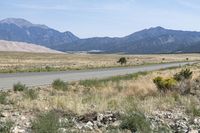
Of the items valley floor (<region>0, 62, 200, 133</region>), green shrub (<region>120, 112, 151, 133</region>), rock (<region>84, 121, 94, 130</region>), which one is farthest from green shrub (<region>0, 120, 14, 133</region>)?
green shrub (<region>120, 112, 151, 133</region>)

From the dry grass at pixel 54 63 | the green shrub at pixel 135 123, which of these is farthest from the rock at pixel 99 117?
the dry grass at pixel 54 63

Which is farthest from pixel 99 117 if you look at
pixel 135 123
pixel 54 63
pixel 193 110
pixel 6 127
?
pixel 54 63

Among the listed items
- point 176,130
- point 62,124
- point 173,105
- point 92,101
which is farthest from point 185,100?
point 62,124

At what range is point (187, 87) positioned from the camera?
21.4 m

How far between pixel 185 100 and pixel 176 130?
5.55m

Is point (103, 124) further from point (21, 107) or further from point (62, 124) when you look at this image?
point (21, 107)

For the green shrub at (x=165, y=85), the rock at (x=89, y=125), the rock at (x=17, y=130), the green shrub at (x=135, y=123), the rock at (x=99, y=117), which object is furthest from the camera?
the green shrub at (x=165, y=85)

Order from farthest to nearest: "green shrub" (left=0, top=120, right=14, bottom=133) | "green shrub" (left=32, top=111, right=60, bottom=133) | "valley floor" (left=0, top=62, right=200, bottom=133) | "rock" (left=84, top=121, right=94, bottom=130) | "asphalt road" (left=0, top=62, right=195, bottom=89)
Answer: "asphalt road" (left=0, top=62, right=195, bottom=89) → "rock" (left=84, top=121, right=94, bottom=130) → "valley floor" (left=0, top=62, right=200, bottom=133) → "green shrub" (left=0, top=120, right=14, bottom=133) → "green shrub" (left=32, top=111, right=60, bottom=133)

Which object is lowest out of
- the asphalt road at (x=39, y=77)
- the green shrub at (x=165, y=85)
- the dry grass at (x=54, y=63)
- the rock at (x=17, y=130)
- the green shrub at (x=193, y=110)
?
the dry grass at (x=54, y=63)

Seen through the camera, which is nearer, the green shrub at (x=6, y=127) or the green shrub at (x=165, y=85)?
the green shrub at (x=6, y=127)

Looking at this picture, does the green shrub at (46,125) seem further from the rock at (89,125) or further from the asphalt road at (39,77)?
the asphalt road at (39,77)

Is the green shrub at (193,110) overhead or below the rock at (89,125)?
below

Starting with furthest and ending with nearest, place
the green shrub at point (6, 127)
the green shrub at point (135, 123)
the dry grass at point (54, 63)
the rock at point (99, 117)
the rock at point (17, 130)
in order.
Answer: the dry grass at point (54, 63) < the rock at point (99, 117) < the green shrub at point (135, 123) < the rock at point (17, 130) < the green shrub at point (6, 127)

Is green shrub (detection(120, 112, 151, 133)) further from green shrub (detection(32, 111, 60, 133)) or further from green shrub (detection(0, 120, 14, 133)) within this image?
green shrub (detection(0, 120, 14, 133))
